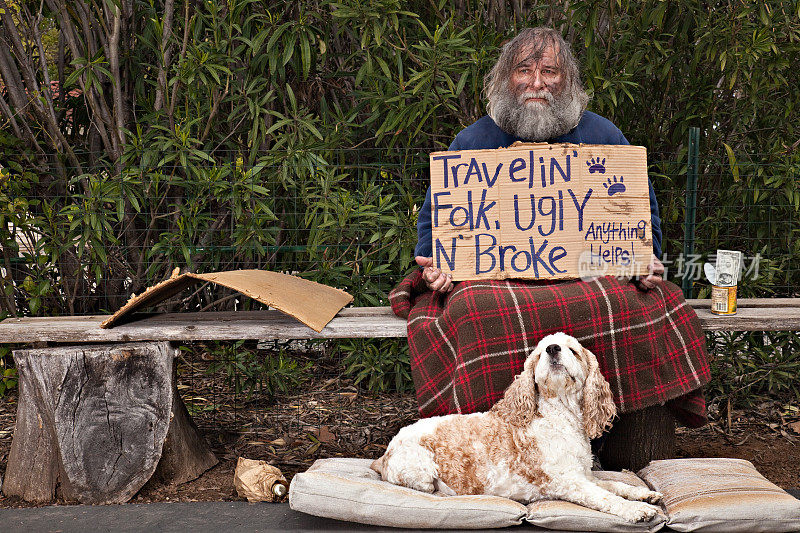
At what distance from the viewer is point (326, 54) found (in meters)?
5.59

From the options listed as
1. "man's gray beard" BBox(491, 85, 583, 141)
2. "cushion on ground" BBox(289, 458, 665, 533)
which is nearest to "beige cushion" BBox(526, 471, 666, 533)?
"cushion on ground" BBox(289, 458, 665, 533)

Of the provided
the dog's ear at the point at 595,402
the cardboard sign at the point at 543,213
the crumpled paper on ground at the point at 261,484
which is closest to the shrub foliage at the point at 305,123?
the cardboard sign at the point at 543,213

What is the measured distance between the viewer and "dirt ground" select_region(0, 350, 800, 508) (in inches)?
179

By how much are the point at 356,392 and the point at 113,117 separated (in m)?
2.52

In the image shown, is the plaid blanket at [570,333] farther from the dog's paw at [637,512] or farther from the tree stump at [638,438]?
the dog's paw at [637,512]

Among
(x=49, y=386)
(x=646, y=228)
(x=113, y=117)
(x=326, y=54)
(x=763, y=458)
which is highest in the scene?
(x=326, y=54)

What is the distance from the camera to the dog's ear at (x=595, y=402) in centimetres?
347

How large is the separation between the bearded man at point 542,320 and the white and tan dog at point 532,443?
0.87 feet

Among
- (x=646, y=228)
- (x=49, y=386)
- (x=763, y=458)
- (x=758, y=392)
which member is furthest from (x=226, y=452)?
(x=758, y=392)

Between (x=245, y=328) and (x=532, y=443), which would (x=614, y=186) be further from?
(x=245, y=328)

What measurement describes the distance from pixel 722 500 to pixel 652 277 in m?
1.10

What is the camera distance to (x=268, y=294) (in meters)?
4.10

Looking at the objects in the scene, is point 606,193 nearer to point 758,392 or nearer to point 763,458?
point 763,458

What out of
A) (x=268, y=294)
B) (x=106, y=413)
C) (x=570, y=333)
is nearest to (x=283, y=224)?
(x=268, y=294)
